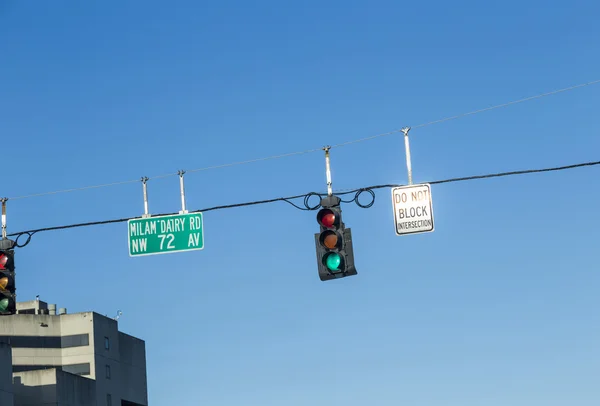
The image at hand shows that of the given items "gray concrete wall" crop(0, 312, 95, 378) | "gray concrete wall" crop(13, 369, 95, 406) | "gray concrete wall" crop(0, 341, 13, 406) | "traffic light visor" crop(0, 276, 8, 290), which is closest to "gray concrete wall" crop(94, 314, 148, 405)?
"gray concrete wall" crop(0, 312, 95, 378)

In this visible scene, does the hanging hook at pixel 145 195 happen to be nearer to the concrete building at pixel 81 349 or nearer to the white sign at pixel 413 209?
the white sign at pixel 413 209

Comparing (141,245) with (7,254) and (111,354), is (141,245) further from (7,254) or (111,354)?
(111,354)

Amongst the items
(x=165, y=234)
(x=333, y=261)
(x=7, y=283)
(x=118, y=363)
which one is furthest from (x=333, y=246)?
(x=118, y=363)

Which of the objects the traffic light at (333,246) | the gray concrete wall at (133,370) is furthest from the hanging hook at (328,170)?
the gray concrete wall at (133,370)

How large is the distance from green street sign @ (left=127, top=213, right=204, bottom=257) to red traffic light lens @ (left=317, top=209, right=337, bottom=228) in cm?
333

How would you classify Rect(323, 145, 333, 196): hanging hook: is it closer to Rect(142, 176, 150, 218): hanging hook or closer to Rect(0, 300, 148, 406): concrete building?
Rect(142, 176, 150, 218): hanging hook

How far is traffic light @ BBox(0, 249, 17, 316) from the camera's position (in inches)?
899

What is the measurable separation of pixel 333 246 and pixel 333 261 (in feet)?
1.04

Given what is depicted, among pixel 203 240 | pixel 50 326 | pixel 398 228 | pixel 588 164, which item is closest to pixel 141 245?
pixel 203 240

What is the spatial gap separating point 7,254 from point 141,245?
273 centimetres

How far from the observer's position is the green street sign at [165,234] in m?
23.6

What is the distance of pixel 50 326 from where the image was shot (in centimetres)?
11031

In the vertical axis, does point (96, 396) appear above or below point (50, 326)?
below

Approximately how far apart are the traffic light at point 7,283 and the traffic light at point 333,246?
6.48 m
